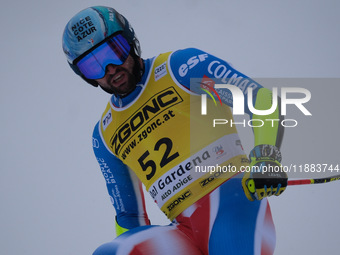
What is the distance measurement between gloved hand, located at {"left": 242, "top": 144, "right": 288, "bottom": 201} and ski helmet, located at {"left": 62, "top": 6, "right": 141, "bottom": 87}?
0.93 m

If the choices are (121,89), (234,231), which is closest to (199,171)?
(234,231)

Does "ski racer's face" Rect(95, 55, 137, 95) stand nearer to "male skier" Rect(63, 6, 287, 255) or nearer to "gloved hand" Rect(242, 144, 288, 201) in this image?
"male skier" Rect(63, 6, 287, 255)

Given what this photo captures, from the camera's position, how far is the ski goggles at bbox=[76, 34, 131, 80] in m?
3.13

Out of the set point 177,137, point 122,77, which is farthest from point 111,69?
point 177,137

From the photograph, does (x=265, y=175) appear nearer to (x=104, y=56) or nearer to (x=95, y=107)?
(x=104, y=56)

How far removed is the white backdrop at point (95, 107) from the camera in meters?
4.66

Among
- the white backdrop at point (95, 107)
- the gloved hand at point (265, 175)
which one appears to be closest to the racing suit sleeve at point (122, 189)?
the gloved hand at point (265, 175)

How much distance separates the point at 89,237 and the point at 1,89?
8.18ft

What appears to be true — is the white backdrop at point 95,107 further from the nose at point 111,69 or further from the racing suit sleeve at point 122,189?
the nose at point 111,69

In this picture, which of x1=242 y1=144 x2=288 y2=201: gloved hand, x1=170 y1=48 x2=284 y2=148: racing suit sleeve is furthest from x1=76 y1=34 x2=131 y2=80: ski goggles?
x1=242 y1=144 x2=288 y2=201: gloved hand

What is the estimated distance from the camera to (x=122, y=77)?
3.18m

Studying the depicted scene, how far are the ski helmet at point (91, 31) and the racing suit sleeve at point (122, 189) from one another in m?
0.55

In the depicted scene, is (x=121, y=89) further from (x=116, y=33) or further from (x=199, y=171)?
(x=199, y=171)

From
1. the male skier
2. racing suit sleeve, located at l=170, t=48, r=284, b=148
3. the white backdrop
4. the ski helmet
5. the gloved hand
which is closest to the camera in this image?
the gloved hand
